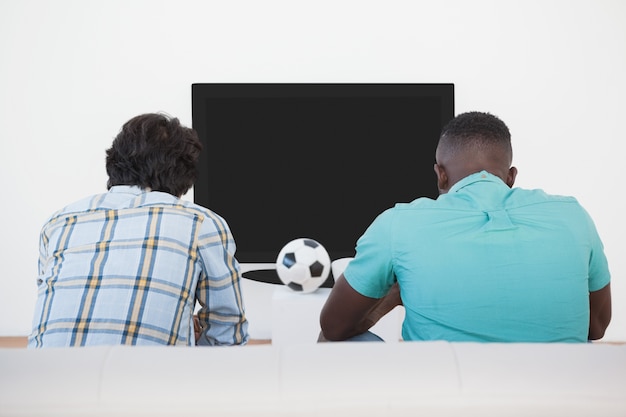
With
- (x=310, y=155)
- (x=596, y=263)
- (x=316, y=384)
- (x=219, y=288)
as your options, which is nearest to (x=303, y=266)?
(x=310, y=155)

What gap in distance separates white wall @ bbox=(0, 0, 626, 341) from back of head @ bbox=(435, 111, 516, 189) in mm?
1664

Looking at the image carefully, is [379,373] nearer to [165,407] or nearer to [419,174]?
[165,407]

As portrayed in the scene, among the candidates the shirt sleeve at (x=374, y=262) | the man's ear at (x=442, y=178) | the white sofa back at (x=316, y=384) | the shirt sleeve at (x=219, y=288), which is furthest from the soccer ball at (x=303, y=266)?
the white sofa back at (x=316, y=384)

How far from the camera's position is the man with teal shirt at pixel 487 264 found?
1085mm

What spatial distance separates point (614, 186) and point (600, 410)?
2.84 m

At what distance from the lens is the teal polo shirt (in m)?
1.08

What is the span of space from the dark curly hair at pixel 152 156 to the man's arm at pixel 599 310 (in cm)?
100

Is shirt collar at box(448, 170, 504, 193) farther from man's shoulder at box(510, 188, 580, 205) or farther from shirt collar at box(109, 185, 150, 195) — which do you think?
shirt collar at box(109, 185, 150, 195)

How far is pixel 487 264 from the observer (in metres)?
1.08

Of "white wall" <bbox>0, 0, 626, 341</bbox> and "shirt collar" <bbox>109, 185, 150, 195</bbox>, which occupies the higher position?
"white wall" <bbox>0, 0, 626, 341</bbox>

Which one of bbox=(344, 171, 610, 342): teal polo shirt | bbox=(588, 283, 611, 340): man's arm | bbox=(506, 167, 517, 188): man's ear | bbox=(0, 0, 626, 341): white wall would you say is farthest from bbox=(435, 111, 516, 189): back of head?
bbox=(0, 0, 626, 341): white wall

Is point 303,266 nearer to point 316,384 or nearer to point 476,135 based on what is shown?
point 476,135

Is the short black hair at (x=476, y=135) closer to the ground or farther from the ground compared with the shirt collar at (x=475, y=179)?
farther from the ground

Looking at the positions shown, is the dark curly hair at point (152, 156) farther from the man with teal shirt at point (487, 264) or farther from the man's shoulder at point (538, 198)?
the man's shoulder at point (538, 198)
